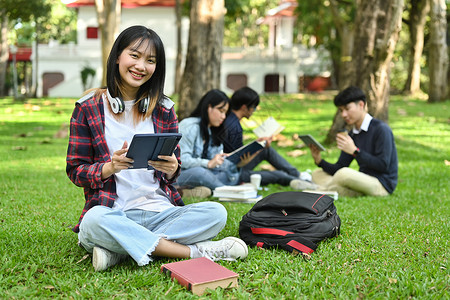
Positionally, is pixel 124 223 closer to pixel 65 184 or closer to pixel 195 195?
pixel 195 195

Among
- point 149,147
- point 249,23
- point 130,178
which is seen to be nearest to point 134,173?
point 130,178

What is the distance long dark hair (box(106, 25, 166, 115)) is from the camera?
3064mm

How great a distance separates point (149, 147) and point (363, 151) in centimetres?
281

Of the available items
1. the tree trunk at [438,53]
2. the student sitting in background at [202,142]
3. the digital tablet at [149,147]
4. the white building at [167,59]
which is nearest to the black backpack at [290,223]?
the digital tablet at [149,147]

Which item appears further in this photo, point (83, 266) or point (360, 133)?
point (360, 133)

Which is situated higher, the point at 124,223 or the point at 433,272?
the point at 124,223

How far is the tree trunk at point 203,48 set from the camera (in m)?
7.52

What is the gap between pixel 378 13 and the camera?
7.86 meters

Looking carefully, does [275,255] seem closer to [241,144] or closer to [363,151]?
[363,151]

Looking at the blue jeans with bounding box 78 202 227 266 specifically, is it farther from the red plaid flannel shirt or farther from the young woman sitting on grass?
the red plaid flannel shirt

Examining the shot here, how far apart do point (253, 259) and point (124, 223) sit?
0.79m

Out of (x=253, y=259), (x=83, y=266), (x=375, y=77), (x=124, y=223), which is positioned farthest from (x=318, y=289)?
(x=375, y=77)

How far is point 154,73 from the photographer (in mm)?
3193

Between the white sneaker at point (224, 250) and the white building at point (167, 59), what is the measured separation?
2314 centimetres
